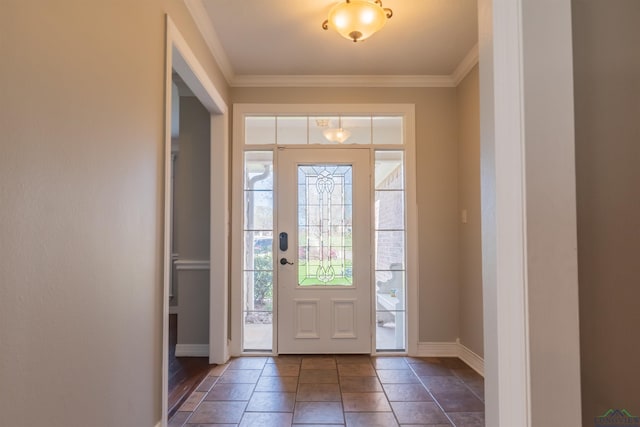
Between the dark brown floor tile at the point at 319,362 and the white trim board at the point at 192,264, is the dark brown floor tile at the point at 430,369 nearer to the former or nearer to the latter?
the dark brown floor tile at the point at 319,362

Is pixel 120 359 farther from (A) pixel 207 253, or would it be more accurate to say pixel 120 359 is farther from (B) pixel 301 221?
(B) pixel 301 221

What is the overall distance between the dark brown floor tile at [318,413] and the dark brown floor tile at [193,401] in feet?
2.19

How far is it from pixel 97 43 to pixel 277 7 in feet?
4.53

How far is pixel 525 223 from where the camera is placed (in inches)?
30.4

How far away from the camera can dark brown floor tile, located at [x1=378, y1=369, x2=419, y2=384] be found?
105 inches

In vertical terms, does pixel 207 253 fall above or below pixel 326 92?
below

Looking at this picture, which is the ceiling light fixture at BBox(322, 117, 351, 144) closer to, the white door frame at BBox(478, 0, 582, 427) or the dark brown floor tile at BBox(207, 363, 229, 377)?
the dark brown floor tile at BBox(207, 363, 229, 377)

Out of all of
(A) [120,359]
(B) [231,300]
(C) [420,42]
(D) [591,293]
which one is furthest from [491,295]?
(B) [231,300]

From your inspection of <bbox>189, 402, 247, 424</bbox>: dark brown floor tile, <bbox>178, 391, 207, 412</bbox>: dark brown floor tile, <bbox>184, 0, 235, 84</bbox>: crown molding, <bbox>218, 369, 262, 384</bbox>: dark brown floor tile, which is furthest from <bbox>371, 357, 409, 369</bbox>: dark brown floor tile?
<bbox>184, 0, 235, 84</bbox>: crown molding

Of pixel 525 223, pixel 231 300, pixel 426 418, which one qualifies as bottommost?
pixel 426 418

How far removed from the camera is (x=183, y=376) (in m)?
2.75

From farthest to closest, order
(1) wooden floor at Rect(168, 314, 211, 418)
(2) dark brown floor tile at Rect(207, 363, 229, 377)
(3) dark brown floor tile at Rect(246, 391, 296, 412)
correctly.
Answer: (2) dark brown floor tile at Rect(207, 363, 229, 377) → (1) wooden floor at Rect(168, 314, 211, 418) → (3) dark brown floor tile at Rect(246, 391, 296, 412)

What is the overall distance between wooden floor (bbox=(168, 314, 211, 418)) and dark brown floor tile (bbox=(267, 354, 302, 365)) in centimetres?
55

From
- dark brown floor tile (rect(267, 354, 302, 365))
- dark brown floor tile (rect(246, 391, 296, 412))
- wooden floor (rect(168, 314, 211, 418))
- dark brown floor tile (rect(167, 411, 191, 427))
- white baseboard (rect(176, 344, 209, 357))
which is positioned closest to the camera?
dark brown floor tile (rect(167, 411, 191, 427))
